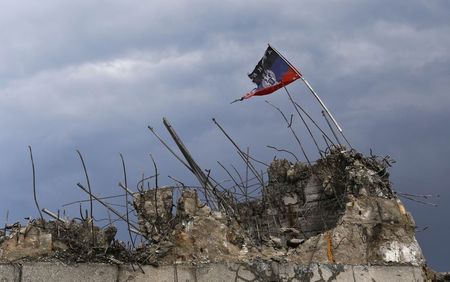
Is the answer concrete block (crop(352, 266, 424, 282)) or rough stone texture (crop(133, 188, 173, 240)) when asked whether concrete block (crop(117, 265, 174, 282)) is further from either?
concrete block (crop(352, 266, 424, 282))

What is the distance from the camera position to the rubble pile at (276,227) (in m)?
5.24

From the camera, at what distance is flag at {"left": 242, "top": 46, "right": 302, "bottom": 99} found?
968 centimetres

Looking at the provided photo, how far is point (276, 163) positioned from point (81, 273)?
437 centimetres

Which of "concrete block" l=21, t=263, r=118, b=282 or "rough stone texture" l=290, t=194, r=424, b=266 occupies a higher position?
"rough stone texture" l=290, t=194, r=424, b=266

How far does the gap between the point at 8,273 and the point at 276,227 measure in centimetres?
411

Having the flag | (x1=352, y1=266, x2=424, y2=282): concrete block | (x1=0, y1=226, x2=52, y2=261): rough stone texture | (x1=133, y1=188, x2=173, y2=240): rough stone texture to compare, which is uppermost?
the flag

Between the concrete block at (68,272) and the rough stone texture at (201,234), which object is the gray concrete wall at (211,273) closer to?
the concrete block at (68,272)

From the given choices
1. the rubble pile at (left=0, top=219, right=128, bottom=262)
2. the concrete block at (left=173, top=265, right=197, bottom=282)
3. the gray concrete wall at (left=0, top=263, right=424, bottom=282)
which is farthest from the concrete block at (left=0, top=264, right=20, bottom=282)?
the concrete block at (left=173, top=265, right=197, bottom=282)

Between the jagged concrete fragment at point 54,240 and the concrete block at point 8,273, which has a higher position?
the jagged concrete fragment at point 54,240

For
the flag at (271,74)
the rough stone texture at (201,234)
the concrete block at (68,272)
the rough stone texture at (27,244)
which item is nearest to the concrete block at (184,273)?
the rough stone texture at (201,234)

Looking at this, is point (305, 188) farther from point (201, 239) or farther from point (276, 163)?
point (201, 239)

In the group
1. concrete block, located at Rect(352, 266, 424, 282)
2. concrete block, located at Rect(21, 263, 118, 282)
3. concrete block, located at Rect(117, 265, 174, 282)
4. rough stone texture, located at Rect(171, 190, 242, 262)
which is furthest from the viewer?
concrete block, located at Rect(352, 266, 424, 282)

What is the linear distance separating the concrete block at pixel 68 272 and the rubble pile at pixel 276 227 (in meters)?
0.11

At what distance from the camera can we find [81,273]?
5.01 meters
